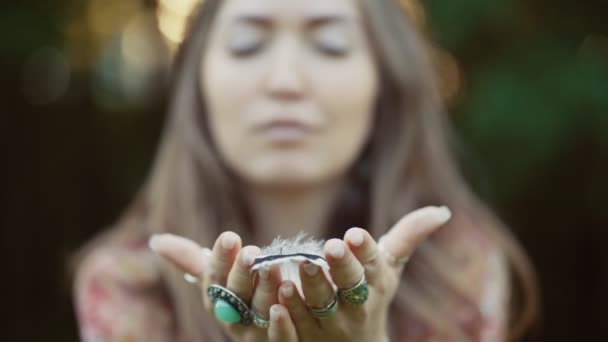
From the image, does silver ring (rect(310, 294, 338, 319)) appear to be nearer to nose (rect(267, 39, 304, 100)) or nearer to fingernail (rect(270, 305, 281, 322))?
fingernail (rect(270, 305, 281, 322))

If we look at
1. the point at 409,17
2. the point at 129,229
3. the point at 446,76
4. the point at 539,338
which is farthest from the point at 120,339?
the point at 539,338

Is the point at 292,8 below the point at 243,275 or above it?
above

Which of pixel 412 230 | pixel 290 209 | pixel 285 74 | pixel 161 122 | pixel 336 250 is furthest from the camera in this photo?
pixel 161 122

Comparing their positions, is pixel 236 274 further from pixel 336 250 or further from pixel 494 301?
pixel 494 301

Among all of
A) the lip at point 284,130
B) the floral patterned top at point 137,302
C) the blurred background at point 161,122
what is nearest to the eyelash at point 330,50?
the lip at point 284,130

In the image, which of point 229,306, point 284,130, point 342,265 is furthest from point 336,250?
point 284,130

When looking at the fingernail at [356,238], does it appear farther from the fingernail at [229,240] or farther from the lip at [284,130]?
the lip at [284,130]

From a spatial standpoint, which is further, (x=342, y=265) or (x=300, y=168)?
(x=300, y=168)
